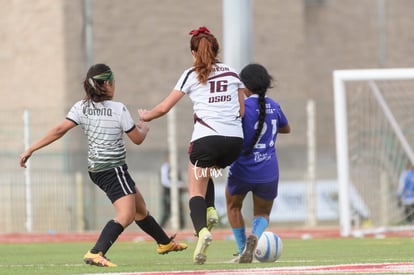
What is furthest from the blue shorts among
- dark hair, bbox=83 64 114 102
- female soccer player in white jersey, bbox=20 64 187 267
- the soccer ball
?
dark hair, bbox=83 64 114 102

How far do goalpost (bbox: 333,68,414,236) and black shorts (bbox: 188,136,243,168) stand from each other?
9.27 metres

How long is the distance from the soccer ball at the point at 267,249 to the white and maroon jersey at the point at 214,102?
109cm

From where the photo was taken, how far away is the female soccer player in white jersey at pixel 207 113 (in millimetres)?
12312

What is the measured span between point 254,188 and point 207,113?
42.8 inches

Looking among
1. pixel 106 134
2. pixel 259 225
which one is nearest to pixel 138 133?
pixel 106 134

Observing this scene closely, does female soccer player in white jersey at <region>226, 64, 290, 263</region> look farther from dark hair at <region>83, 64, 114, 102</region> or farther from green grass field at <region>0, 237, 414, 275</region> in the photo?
dark hair at <region>83, 64, 114, 102</region>

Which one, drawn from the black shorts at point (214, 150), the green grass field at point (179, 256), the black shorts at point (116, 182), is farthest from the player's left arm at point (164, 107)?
the green grass field at point (179, 256)

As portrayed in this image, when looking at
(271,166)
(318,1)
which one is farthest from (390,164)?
(318,1)

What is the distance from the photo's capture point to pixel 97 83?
12.5 meters

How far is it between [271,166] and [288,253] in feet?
10.4

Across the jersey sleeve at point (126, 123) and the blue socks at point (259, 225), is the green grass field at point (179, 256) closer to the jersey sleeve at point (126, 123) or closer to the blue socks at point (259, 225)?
the blue socks at point (259, 225)

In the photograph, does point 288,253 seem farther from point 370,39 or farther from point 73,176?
point 370,39

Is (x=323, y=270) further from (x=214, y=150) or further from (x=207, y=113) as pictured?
(x=207, y=113)

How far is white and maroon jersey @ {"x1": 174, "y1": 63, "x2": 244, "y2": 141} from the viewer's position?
12328 millimetres
